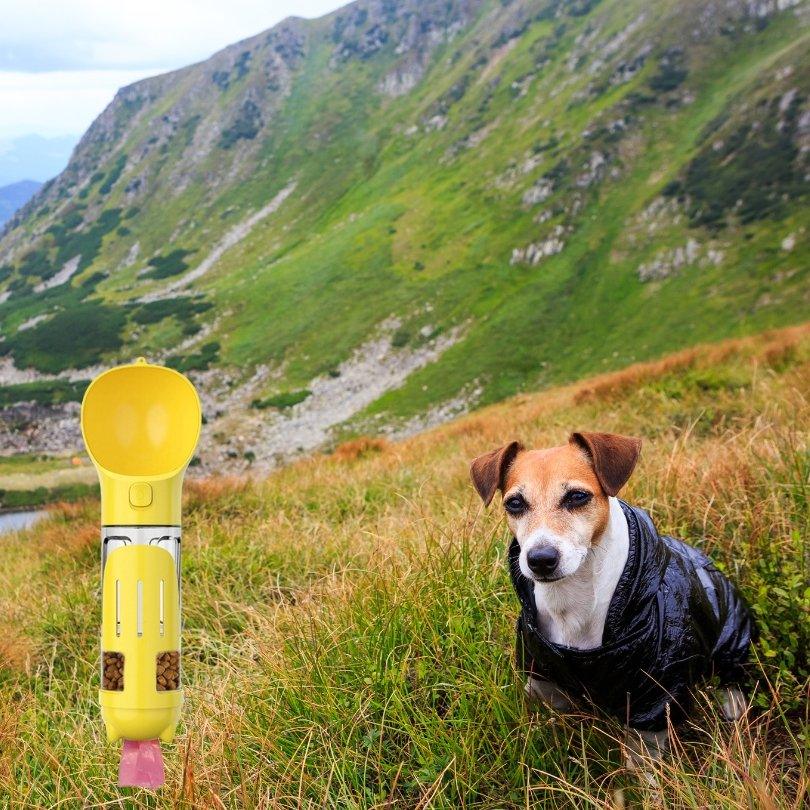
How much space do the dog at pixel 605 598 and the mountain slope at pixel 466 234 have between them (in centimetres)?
6024

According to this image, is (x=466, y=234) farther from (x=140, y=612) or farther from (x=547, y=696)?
(x=140, y=612)

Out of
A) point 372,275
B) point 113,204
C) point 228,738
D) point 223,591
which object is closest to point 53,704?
point 223,591

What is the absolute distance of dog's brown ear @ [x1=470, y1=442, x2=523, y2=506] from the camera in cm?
328

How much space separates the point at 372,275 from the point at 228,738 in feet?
317

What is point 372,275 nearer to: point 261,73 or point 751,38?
point 751,38

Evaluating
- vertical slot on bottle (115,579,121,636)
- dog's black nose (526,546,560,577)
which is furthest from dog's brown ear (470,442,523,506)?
vertical slot on bottle (115,579,121,636)

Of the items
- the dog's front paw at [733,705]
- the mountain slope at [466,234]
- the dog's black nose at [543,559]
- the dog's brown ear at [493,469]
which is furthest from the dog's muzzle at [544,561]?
the mountain slope at [466,234]

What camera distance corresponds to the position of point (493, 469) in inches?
129

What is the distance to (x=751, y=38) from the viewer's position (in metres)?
94.8

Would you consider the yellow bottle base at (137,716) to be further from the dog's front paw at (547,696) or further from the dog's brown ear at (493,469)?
the dog's front paw at (547,696)

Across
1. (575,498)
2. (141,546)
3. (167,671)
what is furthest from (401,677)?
(141,546)

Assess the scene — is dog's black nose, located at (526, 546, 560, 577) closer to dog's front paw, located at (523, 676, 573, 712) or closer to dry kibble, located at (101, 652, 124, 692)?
dog's front paw, located at (523, 676, 573, 712)

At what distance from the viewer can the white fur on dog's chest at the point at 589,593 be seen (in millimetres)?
3055

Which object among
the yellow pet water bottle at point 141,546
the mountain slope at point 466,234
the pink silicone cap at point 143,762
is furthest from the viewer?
the mountain slope at point 466,234
